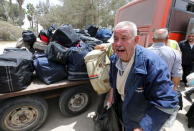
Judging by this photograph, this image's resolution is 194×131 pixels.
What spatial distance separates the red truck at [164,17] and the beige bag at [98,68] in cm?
201

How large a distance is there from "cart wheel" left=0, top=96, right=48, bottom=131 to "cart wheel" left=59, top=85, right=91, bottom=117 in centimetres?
32

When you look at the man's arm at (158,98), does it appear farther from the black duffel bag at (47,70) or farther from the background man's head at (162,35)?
the black duffel bag at (47,70)

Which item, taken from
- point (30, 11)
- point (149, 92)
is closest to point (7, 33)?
point (149, 92)

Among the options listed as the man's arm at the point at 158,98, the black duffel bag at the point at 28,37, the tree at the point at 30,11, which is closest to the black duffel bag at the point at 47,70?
the man's arm at the point at 158,98

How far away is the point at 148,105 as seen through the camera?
3.40ft

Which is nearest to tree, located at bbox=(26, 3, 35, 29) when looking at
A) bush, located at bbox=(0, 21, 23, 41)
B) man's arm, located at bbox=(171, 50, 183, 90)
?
bush, located at bbox=(0, 21, 23, 41)

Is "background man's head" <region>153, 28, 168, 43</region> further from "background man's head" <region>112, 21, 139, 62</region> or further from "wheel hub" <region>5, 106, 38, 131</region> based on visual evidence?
"wheel hub" <region>5, 106, 38, 131</region>

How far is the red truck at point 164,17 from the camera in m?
3.10

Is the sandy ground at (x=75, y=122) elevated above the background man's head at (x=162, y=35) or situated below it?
below

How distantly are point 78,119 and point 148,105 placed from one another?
1.56m

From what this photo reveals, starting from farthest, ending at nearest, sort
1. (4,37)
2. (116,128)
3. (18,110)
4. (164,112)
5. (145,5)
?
(4,37)
(145,5)
(18,110)
(116,128)
(164,112)

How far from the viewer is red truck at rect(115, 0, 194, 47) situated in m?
3.10

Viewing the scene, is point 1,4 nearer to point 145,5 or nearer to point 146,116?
point 145,5

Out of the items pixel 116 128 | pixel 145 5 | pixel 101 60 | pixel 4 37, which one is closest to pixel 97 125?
pixel 116 128
